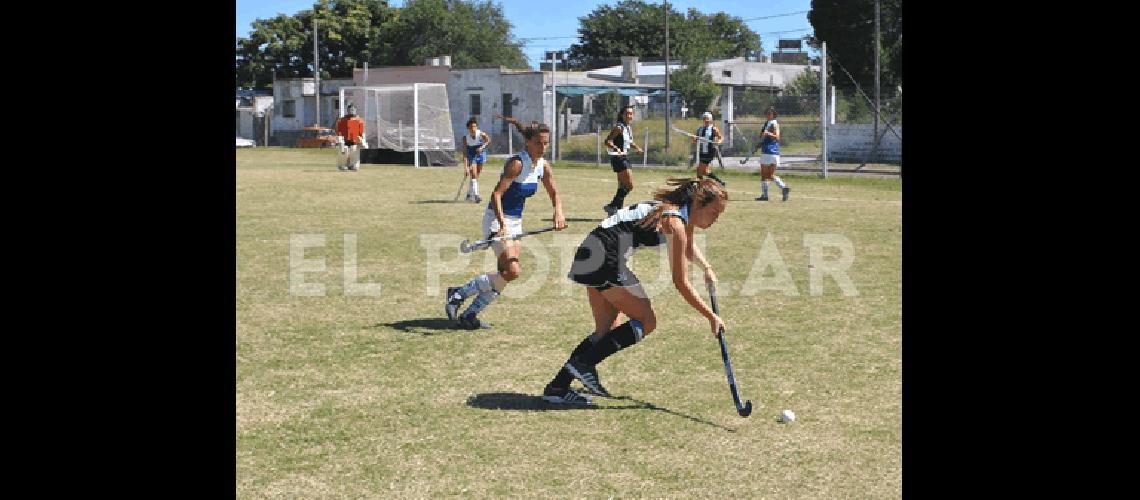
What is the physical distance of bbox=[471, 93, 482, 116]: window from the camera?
6378 cm

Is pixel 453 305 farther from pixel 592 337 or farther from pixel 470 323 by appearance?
pixel 592 337

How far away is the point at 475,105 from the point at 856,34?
69.8 ft

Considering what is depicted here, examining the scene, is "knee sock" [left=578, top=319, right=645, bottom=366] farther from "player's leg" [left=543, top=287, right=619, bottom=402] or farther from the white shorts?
the white shorts

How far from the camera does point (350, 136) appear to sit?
120 ft

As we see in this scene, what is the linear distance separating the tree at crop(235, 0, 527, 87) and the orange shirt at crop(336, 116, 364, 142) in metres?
50.0

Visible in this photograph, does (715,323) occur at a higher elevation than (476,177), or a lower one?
lower

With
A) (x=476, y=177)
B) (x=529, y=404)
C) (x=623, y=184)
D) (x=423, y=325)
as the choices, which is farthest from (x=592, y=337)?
(x=476, y=177)

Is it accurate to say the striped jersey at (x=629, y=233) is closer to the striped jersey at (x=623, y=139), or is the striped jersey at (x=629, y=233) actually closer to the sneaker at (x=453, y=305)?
the sneaker at (x=453, y=305)

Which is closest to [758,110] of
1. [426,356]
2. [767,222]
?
[767,222]

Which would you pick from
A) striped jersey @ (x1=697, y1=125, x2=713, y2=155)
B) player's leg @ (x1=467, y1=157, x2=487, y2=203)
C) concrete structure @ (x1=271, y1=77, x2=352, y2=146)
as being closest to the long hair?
striped jersey @ (x1=697, y1=125, x2=713, y2=155)

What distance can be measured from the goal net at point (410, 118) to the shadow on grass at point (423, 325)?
30189 mm
